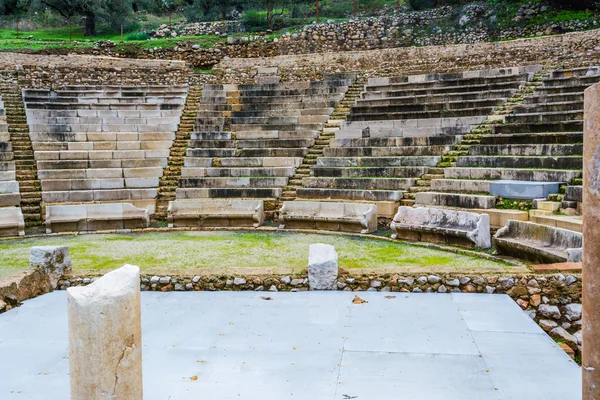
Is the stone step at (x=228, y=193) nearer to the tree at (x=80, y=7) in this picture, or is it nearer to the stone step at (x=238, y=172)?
the stone step at (x=238, y=172)

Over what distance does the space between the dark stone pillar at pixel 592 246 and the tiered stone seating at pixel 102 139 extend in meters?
9.99

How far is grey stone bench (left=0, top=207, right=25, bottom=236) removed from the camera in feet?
32.6

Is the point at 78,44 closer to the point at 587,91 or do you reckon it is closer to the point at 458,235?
the point at 458,235

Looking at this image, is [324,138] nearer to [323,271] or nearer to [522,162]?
[522,162]

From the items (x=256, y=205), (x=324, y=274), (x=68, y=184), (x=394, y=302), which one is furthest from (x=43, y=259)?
(x=68, y=184)

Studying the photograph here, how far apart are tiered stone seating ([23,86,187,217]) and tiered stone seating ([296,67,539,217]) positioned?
395 cm

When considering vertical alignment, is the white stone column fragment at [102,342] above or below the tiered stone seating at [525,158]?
below

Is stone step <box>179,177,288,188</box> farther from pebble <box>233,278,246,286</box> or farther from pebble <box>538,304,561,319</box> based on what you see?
pebble <box>538,304,561,319</box>

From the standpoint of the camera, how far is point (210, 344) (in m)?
4.32

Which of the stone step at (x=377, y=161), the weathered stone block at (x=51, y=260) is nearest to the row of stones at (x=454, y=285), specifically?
the weathered stone block at (x=51, y=260)

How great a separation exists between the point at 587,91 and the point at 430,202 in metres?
7.14

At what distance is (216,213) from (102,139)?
4.46m

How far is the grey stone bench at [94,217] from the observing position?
10258 millimetres

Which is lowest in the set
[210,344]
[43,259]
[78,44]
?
[210,344]
